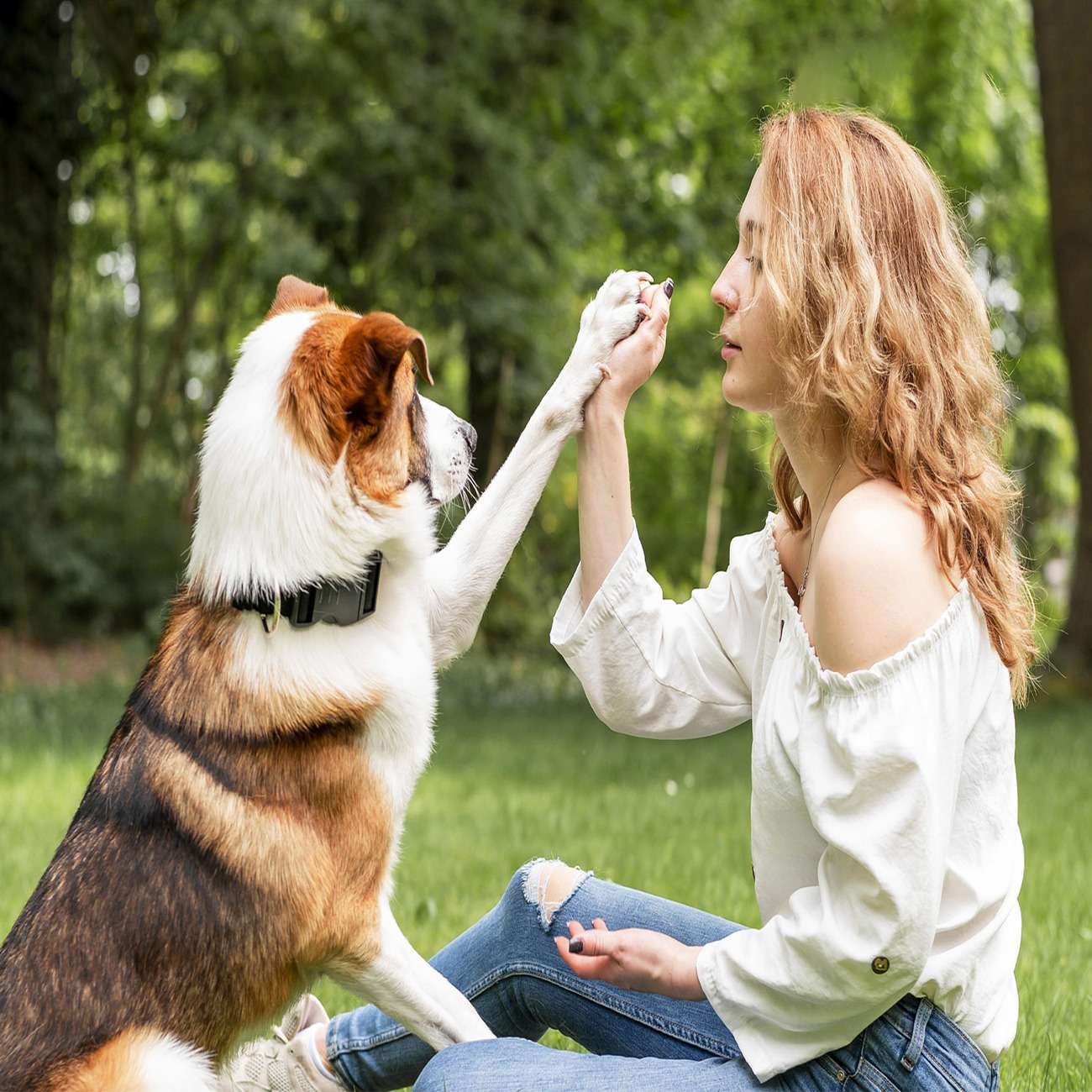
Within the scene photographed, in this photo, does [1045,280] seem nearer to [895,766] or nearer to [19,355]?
[19,355]

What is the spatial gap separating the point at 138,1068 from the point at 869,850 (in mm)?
1321

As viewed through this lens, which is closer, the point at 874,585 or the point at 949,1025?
the point at 874,585

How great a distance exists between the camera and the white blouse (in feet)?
6.28

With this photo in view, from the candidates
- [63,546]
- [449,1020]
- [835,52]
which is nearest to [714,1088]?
[449,1020]

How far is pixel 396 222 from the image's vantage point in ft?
34.9

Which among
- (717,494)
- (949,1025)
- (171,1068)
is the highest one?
(949,1025)

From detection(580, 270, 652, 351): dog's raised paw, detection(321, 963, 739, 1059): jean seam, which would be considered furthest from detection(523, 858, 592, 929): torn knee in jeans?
detection(580, 270, 652, 351): dog's raised paw

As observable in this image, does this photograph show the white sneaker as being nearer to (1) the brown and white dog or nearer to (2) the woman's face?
(1) the brown and white dog

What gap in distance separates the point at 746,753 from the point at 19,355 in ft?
26.1

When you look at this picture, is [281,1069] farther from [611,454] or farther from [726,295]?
[726,295]

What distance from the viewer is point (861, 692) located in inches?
76.6

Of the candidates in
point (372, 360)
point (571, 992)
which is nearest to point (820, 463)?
point (372, 360)

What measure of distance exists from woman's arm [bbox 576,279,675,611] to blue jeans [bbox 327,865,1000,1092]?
0.67m

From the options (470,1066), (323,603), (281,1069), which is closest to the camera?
(470,1066)
